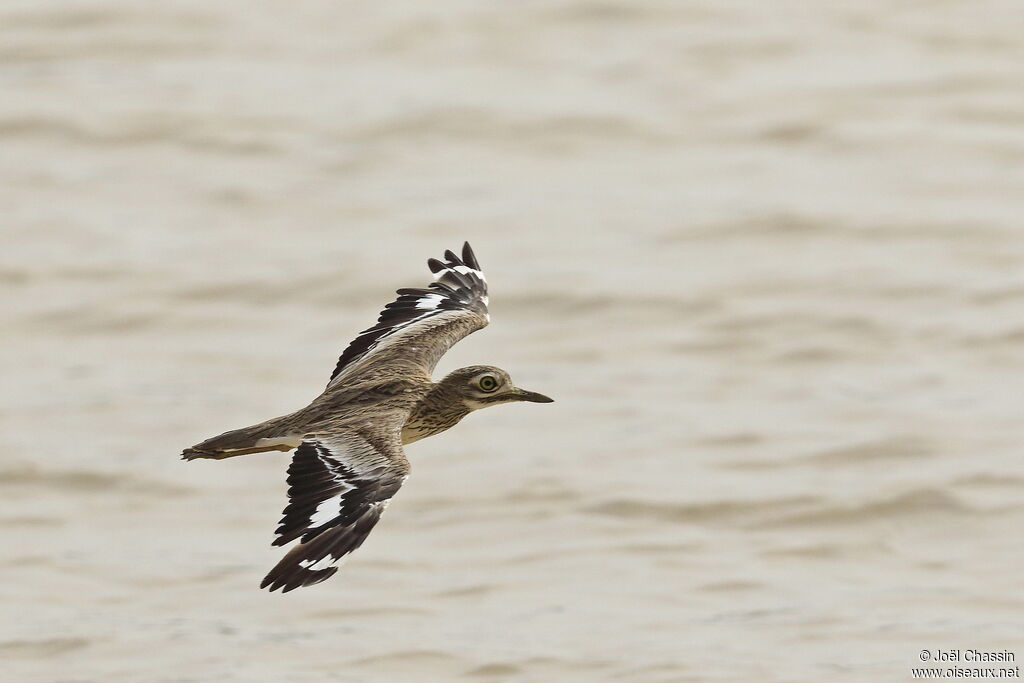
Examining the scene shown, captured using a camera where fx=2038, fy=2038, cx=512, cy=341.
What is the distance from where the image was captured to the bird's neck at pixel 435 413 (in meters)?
10.5

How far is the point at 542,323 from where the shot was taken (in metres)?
19.1

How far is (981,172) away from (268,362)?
28.1 ft

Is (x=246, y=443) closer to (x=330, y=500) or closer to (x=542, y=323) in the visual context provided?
(x=330, y=500)

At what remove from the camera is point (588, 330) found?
19.0 meters

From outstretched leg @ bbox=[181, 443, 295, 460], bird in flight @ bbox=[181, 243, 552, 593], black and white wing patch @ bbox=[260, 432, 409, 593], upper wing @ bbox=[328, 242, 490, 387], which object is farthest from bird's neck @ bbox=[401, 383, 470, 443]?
black and white wing patch @ bbox=[260, 432, 409, 593]

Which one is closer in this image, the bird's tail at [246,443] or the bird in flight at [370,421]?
the bird in flight at [370,421]

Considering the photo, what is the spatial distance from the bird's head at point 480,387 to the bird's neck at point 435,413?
1.3 inches

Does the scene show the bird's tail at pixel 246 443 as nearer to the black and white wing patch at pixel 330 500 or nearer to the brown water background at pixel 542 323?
the black and white wing patch at pixel 330 500

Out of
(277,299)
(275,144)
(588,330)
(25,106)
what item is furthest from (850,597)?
(25,106)

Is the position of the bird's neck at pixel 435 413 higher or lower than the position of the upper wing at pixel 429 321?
lower

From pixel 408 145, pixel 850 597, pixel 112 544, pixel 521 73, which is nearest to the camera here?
pixel 850 597

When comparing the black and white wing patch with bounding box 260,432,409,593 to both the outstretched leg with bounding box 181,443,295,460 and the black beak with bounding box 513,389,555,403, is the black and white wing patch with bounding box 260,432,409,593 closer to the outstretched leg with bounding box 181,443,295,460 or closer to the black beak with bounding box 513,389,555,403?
the outstretched leg with bounding box 181,443,295,460

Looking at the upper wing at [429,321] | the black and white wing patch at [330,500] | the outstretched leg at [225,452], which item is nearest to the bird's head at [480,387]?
the upper wing at [429,321]

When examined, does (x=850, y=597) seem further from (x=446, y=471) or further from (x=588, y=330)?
(x=588, y=330)
